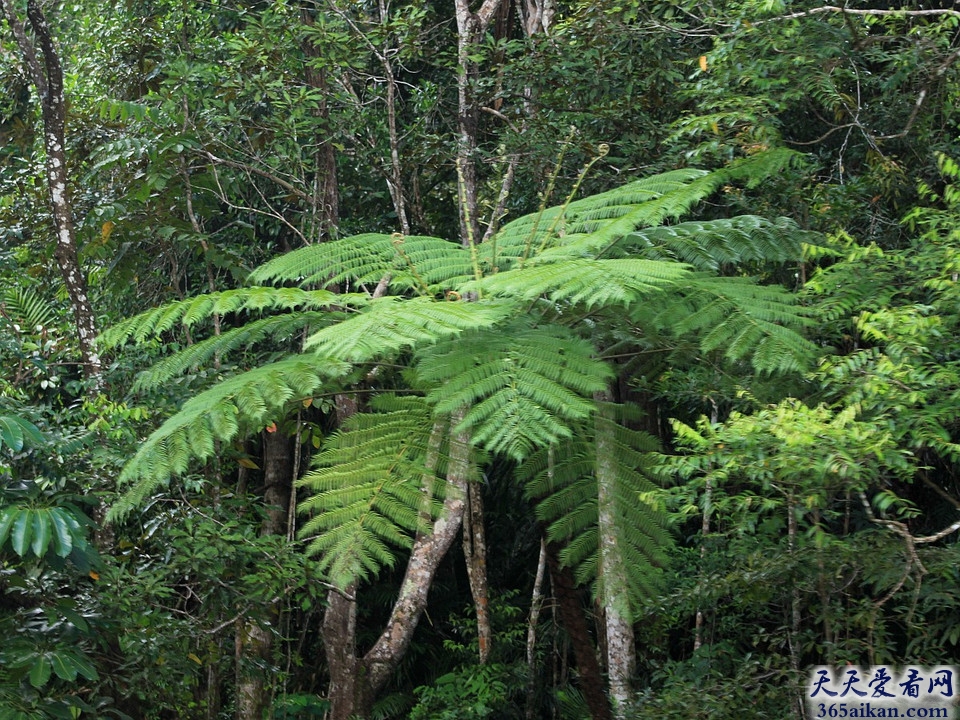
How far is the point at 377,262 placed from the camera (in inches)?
140

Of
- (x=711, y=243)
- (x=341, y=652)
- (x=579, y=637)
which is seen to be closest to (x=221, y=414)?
(x=579, y=637)

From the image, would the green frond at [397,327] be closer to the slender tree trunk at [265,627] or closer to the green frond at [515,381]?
the green frond at [515,381]

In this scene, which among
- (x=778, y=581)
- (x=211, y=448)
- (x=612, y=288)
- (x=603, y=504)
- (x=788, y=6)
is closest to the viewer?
(x=612, y=288)

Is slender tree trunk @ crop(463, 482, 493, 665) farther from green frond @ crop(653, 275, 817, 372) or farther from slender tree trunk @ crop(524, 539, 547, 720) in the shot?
green frond @ crop(653, 275, 817, 372)

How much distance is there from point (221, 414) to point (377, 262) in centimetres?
98

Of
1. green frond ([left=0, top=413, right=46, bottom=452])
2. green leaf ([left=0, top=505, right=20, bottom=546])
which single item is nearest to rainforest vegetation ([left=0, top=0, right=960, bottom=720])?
green frond ([left=0, top=413, right=46, bottom=452])

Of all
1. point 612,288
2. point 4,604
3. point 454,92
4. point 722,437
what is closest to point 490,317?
point 612,288

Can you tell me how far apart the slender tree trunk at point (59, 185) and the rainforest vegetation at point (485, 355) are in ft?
0.07

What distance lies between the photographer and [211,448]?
2.79 metres

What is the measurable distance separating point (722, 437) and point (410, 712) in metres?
4.69

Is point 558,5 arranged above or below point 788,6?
above

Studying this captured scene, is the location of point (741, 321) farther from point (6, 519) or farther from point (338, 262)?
point (6, 519)

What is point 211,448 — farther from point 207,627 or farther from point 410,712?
point 410,712

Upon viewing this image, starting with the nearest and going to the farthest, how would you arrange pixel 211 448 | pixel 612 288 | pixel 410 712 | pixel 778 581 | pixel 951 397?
pixel 612 288 → pixel 211 448 → pixel 951 397 → pixel 778 581 → pixel 410 712
